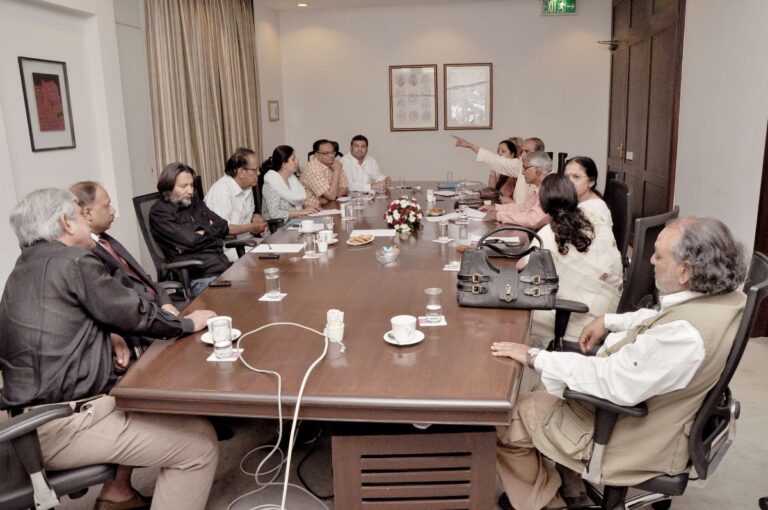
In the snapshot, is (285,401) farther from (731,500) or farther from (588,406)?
(731,500)

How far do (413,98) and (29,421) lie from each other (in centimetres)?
700

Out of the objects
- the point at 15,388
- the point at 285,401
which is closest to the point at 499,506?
the point at 285,401

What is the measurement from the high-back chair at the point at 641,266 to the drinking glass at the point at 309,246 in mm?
1496

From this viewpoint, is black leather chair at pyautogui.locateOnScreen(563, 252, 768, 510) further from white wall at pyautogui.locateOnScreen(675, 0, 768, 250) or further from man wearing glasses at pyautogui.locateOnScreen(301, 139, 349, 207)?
man wearing glasses at pyautogui.locateOnScreen(301, 139, 349, 207)

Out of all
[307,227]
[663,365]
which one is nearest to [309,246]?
[307,227]

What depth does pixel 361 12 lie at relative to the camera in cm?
780

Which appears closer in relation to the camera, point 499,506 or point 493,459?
point 493,459

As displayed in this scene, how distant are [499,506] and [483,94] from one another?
643cm

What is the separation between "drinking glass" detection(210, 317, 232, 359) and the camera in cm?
182

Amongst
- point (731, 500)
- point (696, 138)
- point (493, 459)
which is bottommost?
point (731, 500)

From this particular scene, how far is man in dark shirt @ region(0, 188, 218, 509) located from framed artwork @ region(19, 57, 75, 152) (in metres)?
2.42

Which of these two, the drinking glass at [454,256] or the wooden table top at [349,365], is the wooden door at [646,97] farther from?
the wooden table top at [349,365]

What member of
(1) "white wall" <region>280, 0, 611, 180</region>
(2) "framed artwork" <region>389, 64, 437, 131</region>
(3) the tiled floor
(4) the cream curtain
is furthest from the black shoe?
(2) "framed artwork" <region>389, 64, 437, 131</region>

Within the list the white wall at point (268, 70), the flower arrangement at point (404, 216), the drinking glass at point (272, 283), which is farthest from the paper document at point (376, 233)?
the white wall at point (268, 70)
